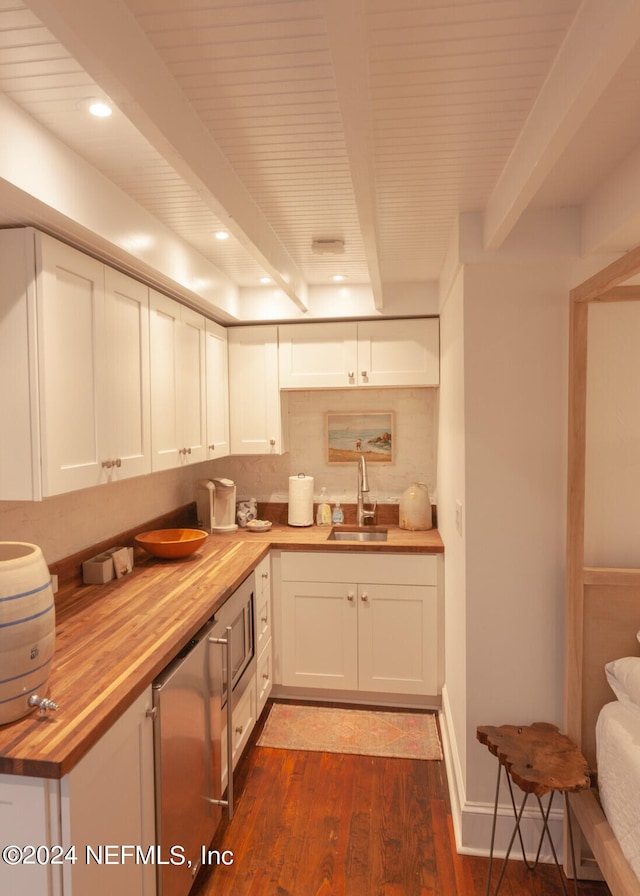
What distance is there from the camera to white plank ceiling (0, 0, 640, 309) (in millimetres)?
1026

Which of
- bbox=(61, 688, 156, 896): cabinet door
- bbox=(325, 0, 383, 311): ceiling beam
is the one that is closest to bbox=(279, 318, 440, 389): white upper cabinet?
bbox=(325, 0, 383, 311): ceiling beam

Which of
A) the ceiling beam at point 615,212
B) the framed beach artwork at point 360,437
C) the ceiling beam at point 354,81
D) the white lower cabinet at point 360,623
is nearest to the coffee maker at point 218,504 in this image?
the white lower cabinet at point 360,623

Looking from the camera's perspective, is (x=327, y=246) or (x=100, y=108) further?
(x=327, y=246)

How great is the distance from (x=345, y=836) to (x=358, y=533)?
1.71 m

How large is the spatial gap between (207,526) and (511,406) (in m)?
2.10

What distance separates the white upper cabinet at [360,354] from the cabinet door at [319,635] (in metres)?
1.22

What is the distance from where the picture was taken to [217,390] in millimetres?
3338

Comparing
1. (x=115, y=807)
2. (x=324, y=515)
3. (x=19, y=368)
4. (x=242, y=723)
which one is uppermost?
(x=19, y=368)

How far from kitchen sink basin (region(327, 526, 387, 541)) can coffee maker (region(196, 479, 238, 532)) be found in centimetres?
64

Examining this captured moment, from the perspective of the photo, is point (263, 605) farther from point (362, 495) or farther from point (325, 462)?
point (325, 462)

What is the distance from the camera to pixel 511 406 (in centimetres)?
212

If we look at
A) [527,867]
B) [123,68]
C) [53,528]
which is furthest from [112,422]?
[527,867]

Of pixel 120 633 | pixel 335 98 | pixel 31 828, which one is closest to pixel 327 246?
pixel 335 98

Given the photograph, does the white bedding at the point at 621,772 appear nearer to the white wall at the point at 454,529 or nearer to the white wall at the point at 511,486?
the white wall at the point at 511,486
